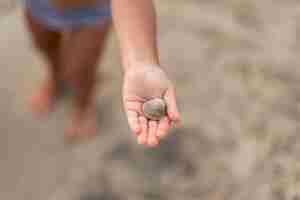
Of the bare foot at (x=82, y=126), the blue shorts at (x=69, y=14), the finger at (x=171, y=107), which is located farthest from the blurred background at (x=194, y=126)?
the finger at (x=171, y=107)

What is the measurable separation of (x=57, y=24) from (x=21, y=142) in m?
0.61

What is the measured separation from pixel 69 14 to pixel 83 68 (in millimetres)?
249

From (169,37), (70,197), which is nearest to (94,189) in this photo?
(70,197)

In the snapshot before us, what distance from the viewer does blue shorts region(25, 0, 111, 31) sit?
138 cm

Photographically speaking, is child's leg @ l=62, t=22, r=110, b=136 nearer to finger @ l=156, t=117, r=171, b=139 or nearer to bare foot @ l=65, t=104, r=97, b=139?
bare foot @ l=65, t=104, r=97, b=139

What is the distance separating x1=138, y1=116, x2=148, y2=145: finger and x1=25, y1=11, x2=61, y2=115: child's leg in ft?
2.41

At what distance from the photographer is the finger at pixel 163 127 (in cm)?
93

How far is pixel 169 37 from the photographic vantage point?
2.19 metres

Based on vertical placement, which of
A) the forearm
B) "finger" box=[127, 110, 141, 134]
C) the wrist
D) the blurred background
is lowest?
the blurred background

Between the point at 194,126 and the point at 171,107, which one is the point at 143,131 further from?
the point at 194,126

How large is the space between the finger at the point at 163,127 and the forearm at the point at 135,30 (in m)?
0.12

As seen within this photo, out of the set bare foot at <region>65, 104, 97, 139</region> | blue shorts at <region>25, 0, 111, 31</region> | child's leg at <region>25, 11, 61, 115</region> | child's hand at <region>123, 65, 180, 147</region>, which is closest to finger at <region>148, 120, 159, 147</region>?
child's hand at <region>123, 65, 180, 147</region>

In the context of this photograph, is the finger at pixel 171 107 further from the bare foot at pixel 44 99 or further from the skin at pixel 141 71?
the bare foot at pixel 44 99

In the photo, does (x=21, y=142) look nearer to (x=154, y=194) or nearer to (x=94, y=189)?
(x=94, y=189)
